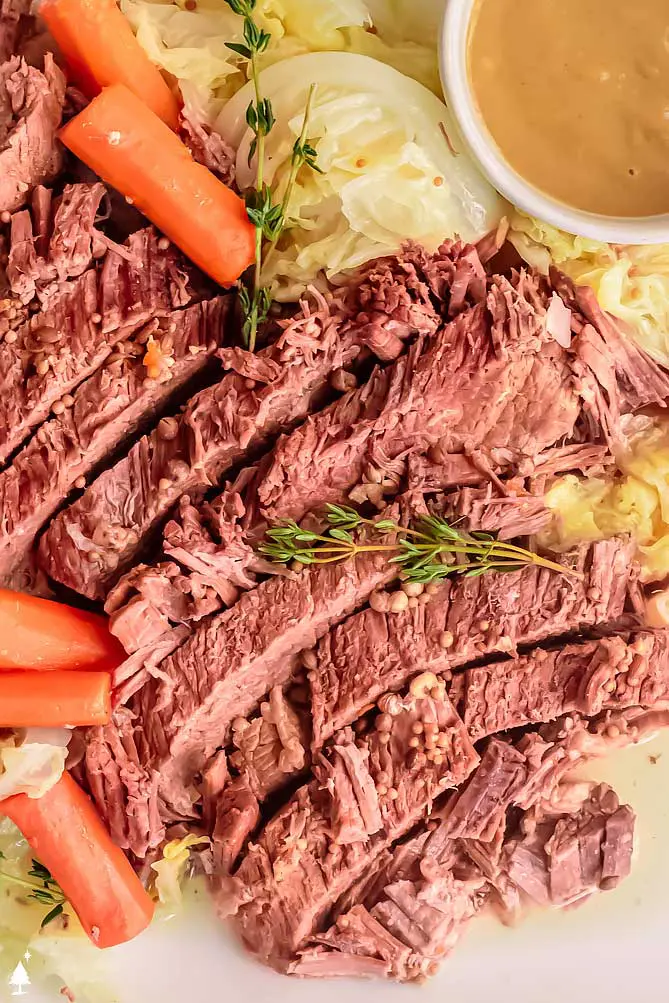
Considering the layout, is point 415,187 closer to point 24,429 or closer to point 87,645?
point 24,429

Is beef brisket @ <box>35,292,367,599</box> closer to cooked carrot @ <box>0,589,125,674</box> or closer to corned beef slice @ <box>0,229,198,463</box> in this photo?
cooked carrot @ <box>0,589,125,674</box>

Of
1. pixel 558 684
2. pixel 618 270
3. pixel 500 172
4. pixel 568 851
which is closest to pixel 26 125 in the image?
pixel 500 172

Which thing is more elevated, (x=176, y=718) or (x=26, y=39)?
(x=26, y=39)

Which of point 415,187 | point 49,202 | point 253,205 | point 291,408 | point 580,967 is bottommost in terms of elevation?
point 580,967

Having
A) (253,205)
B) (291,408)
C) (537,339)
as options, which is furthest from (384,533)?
(253,205)

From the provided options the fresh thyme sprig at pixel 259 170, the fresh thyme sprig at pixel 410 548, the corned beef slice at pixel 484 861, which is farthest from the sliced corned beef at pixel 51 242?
the corned beef slice at pixel 484 861

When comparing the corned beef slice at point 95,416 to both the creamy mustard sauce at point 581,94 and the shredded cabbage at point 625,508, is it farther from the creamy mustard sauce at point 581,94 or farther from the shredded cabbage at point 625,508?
the shredded cabbage at point 625,508

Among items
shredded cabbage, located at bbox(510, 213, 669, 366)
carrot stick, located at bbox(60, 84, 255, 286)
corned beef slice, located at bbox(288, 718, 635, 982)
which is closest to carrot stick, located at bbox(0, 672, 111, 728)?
corned beef slice, located at bbox(288, 718, 635, 982)
